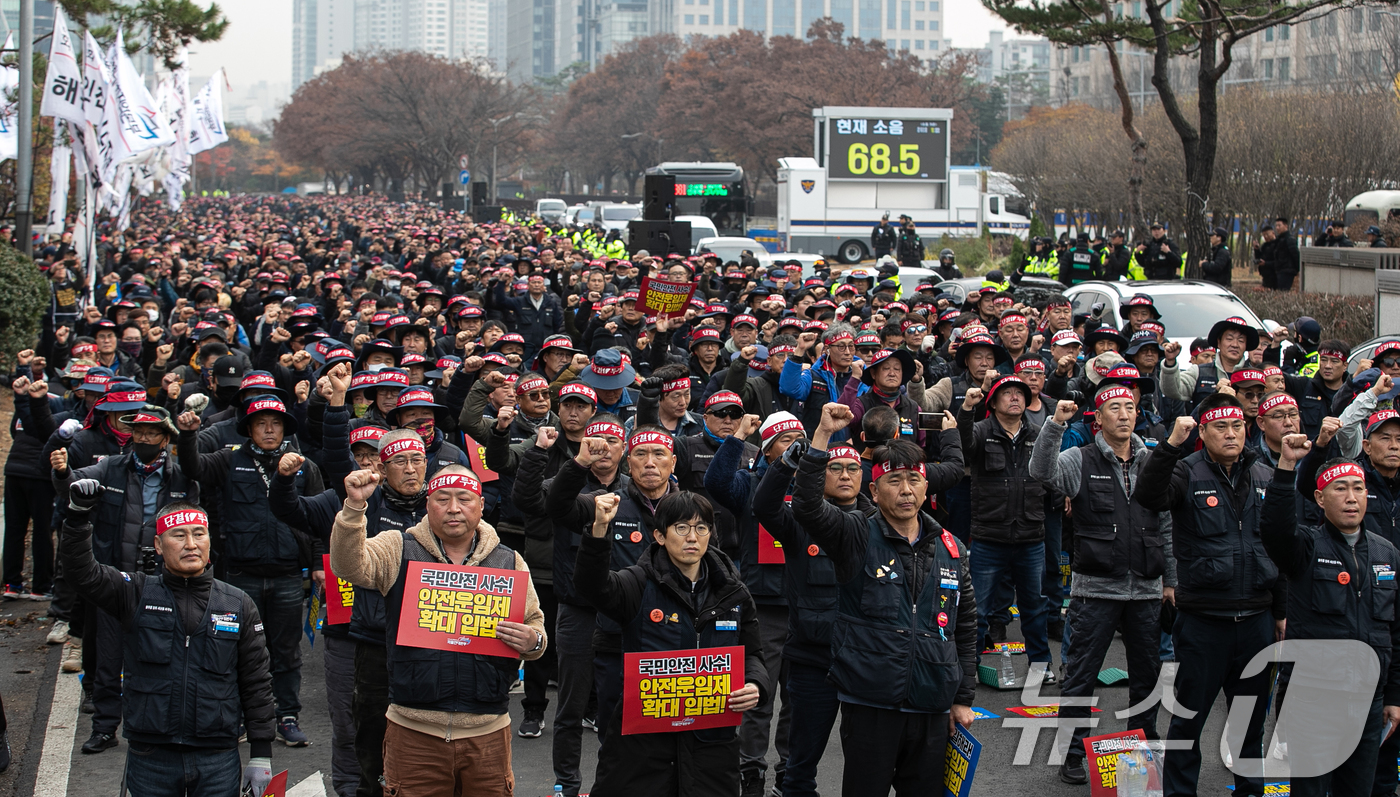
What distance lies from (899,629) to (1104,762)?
1272mm

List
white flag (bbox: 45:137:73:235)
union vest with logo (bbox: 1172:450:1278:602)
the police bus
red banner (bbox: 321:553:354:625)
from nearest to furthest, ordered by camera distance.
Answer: union vest with logo (bbox: 1172:450:1278:602), red banner (bbox: 321:553:354:625), white flag (bbox: 45:137:73:235), the police bus

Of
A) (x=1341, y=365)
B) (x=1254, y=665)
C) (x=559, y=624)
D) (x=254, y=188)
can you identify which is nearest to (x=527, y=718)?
(x=559, y=624)

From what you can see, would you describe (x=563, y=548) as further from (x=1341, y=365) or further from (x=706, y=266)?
(x=706, y=266)

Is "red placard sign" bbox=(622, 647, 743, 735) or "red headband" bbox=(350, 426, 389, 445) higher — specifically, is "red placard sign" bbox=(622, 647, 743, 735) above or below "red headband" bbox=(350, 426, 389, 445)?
below

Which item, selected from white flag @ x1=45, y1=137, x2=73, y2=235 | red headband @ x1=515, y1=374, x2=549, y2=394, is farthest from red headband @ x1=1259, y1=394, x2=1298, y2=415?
→ white flag @ x1=45, y1=137, x2=73, y2=235

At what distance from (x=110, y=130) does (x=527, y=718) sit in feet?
51.0

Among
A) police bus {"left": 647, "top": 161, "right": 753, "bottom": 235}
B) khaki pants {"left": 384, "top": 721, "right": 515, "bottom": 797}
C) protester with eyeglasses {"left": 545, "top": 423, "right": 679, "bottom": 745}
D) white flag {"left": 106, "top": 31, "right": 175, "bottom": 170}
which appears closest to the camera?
khaki pants {"left": 384, "top": 721, "right": 515, "bottom": 797}

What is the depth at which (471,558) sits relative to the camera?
5230 mm

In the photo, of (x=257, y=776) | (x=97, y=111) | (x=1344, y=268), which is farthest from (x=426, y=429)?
(x=1344, y=268)

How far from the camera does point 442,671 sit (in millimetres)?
5109

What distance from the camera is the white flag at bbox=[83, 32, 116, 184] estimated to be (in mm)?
18969

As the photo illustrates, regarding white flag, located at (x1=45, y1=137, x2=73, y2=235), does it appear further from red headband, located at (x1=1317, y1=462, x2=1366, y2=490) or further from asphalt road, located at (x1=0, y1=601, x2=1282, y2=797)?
red headband, located at (x1=1317, y1=462, x2=1366, y2=490)

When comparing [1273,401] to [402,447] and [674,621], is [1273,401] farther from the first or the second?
[402,447]

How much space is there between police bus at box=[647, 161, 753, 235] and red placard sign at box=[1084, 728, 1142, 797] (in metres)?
43.6
